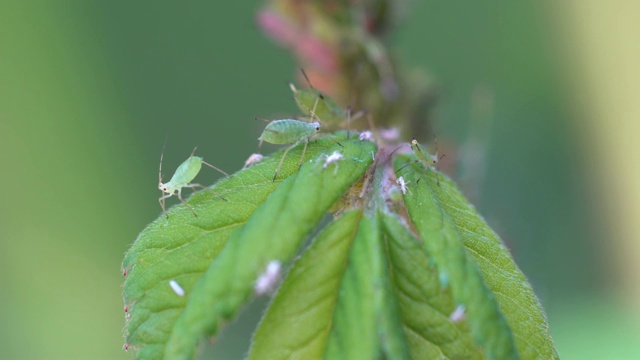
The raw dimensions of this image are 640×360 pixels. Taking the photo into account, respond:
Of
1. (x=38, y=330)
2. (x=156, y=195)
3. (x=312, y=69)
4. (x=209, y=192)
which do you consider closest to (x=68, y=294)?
(x=38, y=330)

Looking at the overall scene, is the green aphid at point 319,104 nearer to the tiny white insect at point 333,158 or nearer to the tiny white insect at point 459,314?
the tiny white insect at point 333,158

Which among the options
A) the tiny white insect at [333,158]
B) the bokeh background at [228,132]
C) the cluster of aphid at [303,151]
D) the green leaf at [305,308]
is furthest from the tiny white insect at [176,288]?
the bokeh background at [228,132]

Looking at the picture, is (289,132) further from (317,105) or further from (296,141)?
(317,105)

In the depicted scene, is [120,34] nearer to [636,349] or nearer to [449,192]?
[449,192]

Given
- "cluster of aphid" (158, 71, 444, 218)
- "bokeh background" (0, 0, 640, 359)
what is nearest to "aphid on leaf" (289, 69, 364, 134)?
"cluster of aphid" (158, 71, 444, 218)

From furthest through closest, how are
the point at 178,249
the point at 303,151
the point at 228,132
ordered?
the point at 228,132 → the point at 303,151 → the point at 178,249

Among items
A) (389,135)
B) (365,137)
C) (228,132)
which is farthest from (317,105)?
(228,132)

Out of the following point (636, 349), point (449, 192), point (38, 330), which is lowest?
point (449, 192)
